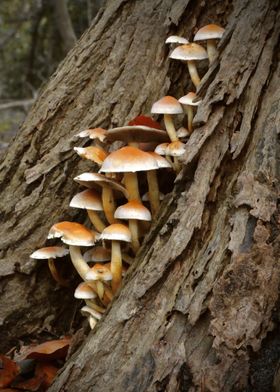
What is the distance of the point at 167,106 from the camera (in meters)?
3.34

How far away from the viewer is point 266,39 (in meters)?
3.14

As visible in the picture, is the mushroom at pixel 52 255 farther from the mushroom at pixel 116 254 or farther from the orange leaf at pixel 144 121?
the orange leaf at pixel 144 121

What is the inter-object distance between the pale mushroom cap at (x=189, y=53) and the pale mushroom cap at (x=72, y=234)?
135 centimetres

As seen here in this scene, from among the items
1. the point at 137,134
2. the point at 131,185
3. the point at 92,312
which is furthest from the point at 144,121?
the point at 92,312

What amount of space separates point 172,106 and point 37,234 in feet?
4.43

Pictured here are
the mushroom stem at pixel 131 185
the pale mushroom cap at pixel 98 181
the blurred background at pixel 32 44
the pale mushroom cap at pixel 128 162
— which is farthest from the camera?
the blurred background at pixel 32 44

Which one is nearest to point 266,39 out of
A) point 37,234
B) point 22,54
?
point 37,234

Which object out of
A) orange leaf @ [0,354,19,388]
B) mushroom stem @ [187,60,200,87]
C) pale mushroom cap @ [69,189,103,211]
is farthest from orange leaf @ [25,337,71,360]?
mushroom stem @ [187,60,200,87]

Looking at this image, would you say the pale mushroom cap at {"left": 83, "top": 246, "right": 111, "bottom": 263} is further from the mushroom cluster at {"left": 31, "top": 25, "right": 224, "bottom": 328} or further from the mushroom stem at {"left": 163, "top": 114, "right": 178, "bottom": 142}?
the mushroom stem at {"left": 163, "top": 114, "right": 178, "bottom": 142}

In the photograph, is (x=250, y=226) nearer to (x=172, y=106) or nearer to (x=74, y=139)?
(x=172, y=106)

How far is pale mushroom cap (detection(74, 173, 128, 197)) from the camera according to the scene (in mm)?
3086

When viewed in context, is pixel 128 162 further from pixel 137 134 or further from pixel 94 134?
pixel 94 134

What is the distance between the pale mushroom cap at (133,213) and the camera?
3029mm

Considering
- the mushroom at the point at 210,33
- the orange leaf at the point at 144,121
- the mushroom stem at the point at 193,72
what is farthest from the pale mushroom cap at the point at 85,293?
the mushroom at the point at 210,33
